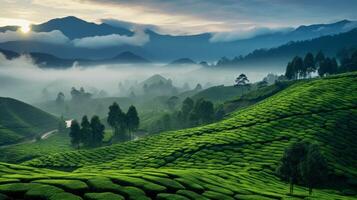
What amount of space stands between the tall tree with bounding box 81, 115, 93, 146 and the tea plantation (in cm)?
4070

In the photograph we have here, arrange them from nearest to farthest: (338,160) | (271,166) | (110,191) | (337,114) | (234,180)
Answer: (110,191) < (234,180) < (271,166) < (338,160) < (337,114)

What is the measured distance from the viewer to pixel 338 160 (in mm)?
104812

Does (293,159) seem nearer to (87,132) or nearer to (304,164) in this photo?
(304,164)

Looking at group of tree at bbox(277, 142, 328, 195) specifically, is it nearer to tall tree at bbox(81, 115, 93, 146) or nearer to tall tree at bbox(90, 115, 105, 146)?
tall tree at bbox(90, 115, 105, 146)

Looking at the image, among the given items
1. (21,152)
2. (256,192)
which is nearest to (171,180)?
(256,192)

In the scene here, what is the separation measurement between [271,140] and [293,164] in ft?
154

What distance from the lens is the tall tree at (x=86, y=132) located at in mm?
187375

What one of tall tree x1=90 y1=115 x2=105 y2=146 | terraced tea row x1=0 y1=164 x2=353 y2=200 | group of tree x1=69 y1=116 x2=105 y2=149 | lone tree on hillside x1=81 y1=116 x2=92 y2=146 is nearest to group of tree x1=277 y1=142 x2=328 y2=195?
terraced tea row x1=0 y1=164 x2=353 y2=200

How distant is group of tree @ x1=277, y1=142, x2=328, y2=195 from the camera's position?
72562 mm

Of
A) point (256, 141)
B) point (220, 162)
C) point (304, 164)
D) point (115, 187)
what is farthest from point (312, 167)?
point (256, 141)

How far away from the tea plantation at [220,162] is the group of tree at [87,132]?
40049 millimetres

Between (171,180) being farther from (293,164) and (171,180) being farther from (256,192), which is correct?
(293,164)

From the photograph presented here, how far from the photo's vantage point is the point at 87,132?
188750 millimetres

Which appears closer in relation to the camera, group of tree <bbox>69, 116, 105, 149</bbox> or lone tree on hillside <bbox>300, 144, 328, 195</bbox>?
lone tree on hillside <bbox>300, 144, 328, 195</bbox>
